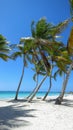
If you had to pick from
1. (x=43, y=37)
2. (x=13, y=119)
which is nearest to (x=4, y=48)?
(x=43, y=37)

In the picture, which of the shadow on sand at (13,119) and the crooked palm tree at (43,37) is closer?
the shadow on sand at (13,119)

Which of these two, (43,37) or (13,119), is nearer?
(13,119)

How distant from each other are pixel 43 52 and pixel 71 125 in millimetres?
15363

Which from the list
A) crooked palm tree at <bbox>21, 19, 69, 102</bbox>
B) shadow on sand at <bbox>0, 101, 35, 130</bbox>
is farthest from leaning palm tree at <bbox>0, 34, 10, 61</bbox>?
shadow on sand at <bbox>0, 101, 35, 130</bbox>

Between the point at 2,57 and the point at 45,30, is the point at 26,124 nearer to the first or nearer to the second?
the point at 45,30

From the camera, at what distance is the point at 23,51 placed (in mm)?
27969

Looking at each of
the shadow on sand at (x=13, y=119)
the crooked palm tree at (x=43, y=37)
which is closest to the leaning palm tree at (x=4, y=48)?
the crooked palm tree at (x=43, y=37)

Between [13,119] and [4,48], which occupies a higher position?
[4,48]

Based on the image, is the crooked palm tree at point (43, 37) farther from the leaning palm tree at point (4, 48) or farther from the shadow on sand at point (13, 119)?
the shadow on sand at point (13, 119)

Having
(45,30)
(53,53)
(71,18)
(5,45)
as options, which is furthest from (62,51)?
(71,18)

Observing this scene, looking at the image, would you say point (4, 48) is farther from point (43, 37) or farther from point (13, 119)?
point (13, 119)

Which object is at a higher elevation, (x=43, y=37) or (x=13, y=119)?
(x=43, y=37)

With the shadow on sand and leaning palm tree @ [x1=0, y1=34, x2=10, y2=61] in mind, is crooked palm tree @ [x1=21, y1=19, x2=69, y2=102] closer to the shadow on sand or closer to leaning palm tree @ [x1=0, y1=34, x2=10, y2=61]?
leaning palm tree @ [x1=0, y1=34, x2=10, y2=61]

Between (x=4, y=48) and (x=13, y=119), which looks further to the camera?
(x=4, y=48)
